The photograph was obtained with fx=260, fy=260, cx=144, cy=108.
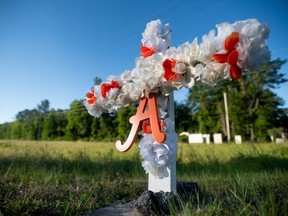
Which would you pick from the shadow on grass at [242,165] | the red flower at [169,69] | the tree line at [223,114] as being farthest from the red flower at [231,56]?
Result: the tree line at [223,114]

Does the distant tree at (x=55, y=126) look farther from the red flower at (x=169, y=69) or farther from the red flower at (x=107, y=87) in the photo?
the red flower at (x=169, y=69)

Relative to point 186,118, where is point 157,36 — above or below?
below

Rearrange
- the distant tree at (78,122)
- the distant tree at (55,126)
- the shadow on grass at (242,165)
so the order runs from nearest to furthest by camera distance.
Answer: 1. the shadow on grass at (242,165)
2. the distant tree at (78,122)
3. the distant tree at (55,126)

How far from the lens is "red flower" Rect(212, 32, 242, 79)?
5.70 ft

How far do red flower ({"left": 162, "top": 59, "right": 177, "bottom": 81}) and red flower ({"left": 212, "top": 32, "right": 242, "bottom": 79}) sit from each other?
17.0 inches

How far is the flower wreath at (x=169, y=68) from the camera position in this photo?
172 cm

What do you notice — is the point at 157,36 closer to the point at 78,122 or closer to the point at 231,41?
the point at 231,41

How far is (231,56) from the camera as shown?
5.80ft

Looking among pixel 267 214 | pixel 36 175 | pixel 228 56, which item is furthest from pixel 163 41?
pixel 36 175

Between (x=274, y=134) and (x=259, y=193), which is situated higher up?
(x=274, y=134)

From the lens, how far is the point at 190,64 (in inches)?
86.2

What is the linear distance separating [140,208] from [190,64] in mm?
1238

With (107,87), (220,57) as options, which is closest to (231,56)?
(220,57)

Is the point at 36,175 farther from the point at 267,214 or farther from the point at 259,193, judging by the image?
the point at 267,214
